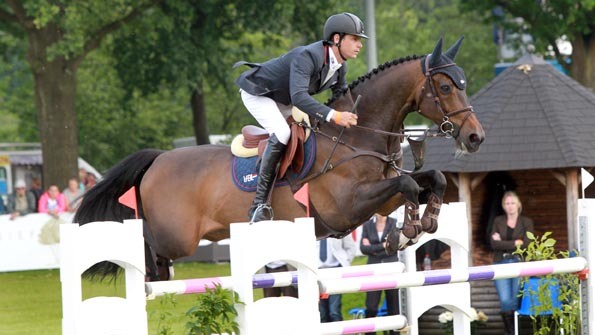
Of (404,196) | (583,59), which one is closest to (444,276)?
(404,196)

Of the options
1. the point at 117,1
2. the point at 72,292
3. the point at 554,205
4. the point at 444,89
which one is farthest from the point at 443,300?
the point at 117,1

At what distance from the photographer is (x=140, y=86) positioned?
74.0 ft

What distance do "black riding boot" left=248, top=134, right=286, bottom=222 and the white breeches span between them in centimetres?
5

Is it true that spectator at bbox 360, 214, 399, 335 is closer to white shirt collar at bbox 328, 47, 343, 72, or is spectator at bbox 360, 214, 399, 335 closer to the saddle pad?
the saddle pad

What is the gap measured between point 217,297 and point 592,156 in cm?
639

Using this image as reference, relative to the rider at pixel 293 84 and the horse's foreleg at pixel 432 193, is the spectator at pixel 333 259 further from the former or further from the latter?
the horse's foreleg at pixel 432 193

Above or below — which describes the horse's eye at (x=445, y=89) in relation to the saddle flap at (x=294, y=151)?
above

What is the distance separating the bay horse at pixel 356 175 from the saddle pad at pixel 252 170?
38 millimetres

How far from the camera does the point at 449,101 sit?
23.3ft

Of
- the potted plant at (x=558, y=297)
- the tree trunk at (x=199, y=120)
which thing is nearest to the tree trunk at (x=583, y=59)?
the tree trunk at (x=199, y=120)

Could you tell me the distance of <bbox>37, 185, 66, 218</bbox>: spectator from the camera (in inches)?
659

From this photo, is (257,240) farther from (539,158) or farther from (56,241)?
(56,241)

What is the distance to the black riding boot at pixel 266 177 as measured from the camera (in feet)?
23.8

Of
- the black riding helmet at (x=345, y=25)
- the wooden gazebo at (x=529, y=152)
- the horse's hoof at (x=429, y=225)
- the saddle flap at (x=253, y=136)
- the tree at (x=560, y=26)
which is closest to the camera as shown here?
the horse's hoof at (x=429, y=225)
